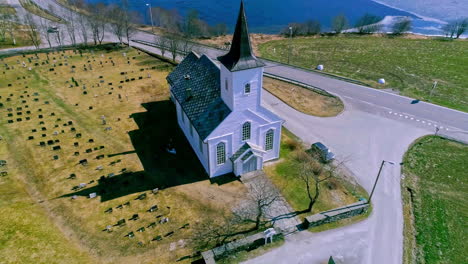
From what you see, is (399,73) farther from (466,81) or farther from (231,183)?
(231,183)

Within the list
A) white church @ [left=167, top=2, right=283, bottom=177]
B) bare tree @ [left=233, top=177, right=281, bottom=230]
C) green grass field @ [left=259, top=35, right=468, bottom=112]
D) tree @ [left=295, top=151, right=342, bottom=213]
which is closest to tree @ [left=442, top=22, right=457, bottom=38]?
green grass field @ [left=259, top=35, right=468, bottom=112]

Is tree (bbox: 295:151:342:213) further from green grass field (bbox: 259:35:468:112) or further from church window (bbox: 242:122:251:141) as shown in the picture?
green grass field (bbox: 259:35:468:112)

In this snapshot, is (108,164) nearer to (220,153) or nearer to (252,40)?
(220,153)

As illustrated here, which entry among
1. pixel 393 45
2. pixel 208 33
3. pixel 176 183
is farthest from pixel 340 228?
pixel 208 33

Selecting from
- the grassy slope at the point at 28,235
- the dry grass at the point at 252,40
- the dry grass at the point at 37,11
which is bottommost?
the grassy slope at the point at 28,235

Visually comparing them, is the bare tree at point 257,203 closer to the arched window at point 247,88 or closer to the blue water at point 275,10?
the arched window at point 247,88

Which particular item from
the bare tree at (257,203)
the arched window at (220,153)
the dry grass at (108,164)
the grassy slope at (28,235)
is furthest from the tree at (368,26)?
the grassy slope at (28,235)
